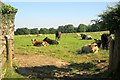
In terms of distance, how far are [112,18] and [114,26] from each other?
39 cm

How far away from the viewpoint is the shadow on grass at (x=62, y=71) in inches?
571

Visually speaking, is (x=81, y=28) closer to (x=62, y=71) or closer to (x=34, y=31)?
(x=34, y=31)

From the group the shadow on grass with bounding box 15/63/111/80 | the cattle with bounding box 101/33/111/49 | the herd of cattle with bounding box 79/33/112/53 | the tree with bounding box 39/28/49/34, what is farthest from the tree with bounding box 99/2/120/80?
the tree with bounding box 39/28/49/34

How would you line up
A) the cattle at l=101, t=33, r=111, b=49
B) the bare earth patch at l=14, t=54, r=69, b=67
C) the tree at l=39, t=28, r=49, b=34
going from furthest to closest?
1. the tree at l=39, t=28, r=49, b=34
2. the cattle at l=101, t=33, r=111, b=49
3. the bare earth patch at l=14, t=54, r=69, b=67

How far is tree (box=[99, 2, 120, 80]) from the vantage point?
1379cm

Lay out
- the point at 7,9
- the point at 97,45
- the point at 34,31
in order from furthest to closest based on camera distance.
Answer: the point at 34,31 → the point at 97,45 → the point at 7,9

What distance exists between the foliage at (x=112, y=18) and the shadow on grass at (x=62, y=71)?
218cm

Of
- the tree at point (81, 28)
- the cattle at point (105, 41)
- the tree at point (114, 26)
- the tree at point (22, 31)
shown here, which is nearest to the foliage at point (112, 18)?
the tree at point (114, 26)

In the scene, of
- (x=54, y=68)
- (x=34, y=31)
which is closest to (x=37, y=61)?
(x=54, y=68)

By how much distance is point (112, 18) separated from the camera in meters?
14.0

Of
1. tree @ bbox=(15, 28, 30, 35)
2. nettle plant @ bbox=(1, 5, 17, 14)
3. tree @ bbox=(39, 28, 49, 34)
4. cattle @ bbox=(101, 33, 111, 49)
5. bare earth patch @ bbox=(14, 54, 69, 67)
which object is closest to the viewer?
nettle plant @ bbox=(1, 5, 17, 14)

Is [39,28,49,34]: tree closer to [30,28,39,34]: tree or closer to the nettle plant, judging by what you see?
[30,28,39,34]: tree

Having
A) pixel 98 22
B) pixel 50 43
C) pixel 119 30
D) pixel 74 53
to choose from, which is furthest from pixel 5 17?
pixel 50 43

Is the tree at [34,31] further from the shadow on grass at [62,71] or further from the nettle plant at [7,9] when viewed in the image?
the nettle plant at [7,9]
